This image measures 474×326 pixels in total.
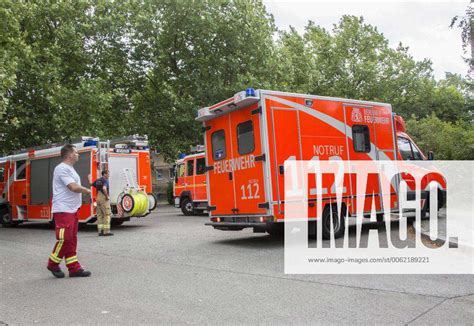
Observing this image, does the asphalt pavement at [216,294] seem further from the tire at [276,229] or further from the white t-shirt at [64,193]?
the white t-shirt at [64,193]

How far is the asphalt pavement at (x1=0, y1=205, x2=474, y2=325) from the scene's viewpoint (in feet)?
16.1

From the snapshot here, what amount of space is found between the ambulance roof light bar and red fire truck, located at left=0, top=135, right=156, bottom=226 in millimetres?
4636

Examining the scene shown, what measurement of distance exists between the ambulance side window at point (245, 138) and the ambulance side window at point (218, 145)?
0.61 meters

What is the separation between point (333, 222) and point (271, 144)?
231 centimetres

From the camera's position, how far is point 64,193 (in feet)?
22.7

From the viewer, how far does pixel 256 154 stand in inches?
382

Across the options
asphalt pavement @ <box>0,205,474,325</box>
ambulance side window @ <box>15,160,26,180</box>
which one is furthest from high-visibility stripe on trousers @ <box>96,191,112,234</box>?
ambulance side window @ <box>15,160,26,180</box>

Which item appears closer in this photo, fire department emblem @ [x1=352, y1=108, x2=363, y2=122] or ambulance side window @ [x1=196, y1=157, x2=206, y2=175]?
fire department emblem @ [x1=352, y1=108, x2=363, y2=122]

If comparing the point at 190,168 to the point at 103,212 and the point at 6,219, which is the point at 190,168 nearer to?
the point at 103,212

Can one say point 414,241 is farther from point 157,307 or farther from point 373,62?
point 373,62

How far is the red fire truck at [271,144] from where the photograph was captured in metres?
9.52

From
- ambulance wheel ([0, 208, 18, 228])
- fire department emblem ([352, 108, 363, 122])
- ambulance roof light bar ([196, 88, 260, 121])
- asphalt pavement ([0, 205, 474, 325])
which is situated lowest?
asphalt pavement ([0, 205, 474, 325])

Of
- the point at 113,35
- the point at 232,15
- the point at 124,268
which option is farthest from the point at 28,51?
the point at 124,268

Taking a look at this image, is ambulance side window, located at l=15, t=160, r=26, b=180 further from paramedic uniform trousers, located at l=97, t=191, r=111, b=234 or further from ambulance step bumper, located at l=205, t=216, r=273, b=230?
ambulance step bumper, located at l=205, t=216, r=273, b=230
